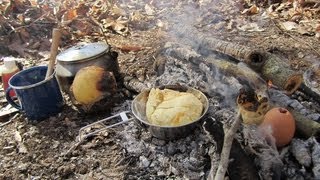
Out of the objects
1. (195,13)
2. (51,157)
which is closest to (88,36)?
(195,13)

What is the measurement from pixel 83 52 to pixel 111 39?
2167 mm

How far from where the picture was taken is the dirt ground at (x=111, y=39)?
3.07m

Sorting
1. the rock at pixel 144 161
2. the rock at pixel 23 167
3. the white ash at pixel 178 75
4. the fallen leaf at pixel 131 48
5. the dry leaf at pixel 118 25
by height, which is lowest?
the dry leaf at pixel 118 25

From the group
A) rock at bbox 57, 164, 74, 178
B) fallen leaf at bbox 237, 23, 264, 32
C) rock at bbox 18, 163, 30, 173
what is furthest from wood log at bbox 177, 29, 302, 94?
rock at bbox 18, 163, 30, 173

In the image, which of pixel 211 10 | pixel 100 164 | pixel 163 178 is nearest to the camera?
pixel 163 178

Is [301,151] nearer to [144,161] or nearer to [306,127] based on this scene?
[306,127]

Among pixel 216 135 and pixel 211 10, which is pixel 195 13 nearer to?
pixel 211 10

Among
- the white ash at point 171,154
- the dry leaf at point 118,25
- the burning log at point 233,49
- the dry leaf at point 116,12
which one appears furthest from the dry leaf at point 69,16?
the white ash at point 171,154

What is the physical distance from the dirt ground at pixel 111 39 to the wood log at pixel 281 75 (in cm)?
110

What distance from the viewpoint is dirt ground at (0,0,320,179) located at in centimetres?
307

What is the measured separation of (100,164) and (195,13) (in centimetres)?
461

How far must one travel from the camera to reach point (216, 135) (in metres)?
2.49

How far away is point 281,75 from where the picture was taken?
3234mm

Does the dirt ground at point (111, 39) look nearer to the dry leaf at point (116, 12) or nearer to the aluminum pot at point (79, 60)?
the dry leaf at point (116, 12)
